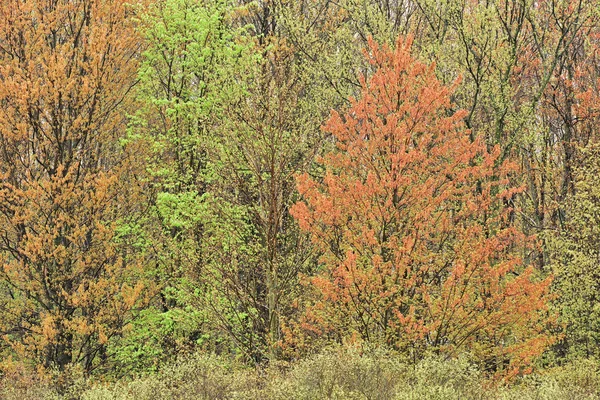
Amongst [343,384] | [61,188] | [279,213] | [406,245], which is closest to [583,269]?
[406,245]

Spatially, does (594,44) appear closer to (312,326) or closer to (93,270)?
(312,326)

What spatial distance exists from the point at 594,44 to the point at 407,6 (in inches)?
296

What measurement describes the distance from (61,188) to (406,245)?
327 inches

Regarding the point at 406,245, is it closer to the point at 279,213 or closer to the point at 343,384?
the point at 279,213

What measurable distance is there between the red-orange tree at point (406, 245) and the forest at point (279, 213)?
2.4 inches

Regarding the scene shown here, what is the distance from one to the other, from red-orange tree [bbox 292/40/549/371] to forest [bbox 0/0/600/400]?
60 mm

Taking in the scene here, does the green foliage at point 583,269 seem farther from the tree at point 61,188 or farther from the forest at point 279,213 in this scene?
the tree at point 61,188

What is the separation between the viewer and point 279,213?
12.2 m

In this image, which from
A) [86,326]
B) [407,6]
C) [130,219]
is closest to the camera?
[86,326]

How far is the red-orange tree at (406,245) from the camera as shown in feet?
37.4

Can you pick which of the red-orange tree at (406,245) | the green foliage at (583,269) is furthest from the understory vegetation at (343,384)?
the green foliage at (583,269)

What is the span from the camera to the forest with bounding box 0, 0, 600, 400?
11398mm

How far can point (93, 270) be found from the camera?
51.4 feet

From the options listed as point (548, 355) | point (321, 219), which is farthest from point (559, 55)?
point (321, 219)
